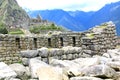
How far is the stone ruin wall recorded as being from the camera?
18641 mm

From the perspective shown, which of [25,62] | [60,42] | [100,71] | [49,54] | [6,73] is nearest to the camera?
[100,71]

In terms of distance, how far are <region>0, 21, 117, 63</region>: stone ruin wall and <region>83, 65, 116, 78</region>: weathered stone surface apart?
374 inches

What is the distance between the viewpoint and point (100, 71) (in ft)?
27.7

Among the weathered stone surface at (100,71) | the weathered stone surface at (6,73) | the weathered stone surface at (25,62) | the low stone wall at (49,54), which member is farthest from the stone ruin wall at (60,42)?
the weathered stone surface at (100,71)

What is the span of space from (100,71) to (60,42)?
13.6 meters

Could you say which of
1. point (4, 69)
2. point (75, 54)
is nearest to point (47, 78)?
point (4, 69)

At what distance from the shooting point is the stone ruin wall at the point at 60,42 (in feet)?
61.2

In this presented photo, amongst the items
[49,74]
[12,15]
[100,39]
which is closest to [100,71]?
[49,74]

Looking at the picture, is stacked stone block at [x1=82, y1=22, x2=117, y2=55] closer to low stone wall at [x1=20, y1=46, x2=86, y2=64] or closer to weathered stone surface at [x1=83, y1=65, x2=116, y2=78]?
low stone wall at [x1=20, y1=46, x2=86, y2=64]

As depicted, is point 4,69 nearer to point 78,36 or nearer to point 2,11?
point 78,36

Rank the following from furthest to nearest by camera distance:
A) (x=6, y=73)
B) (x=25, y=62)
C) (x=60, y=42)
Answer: (x=60, y=42), (x=25, y=62), (x=6, y=73)

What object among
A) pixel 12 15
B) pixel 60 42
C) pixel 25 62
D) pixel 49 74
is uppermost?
pixel 12 15

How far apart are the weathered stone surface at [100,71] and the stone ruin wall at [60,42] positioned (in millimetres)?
9489

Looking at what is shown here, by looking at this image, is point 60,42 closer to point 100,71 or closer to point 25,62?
point 25,62
